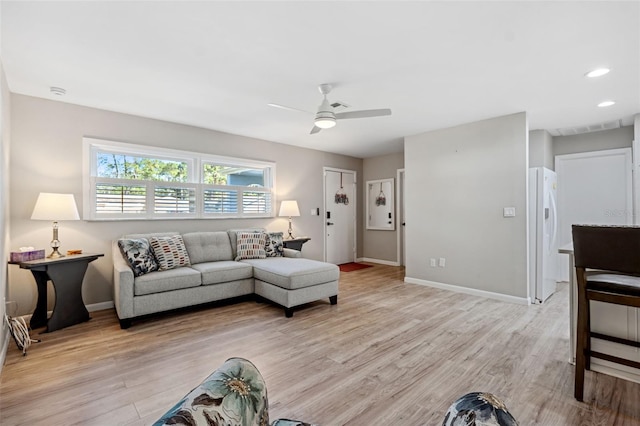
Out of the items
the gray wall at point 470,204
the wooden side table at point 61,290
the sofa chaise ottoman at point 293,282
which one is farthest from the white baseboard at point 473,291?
the wooden side table at point 61,290

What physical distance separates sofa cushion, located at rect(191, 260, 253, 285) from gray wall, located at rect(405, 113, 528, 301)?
2.73m

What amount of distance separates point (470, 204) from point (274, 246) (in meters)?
2.94

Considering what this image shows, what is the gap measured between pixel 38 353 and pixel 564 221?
23.0 feet

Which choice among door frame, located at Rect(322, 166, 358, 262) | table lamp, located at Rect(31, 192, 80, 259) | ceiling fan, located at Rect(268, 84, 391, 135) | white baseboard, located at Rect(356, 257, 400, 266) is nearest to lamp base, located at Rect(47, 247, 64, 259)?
table lamp, located at Rect(31, 192, 80, 259)

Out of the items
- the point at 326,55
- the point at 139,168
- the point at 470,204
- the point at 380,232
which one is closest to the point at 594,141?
the point at 470,204

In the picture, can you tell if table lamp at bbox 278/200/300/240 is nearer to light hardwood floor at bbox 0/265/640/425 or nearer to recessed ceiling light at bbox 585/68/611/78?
light hardwood floor at bbox 0/265/640/425

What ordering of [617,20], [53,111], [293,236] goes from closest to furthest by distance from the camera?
[617,20] < [53,111] < [293,236]

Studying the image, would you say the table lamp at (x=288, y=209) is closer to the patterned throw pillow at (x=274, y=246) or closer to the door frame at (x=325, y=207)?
the patterned throw pillow at (x=274, y=246)

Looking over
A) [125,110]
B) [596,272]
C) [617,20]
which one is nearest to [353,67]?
[617,20]

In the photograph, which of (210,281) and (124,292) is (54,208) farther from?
(210,281)

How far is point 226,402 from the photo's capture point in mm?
842

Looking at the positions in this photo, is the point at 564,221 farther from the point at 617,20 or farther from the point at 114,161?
the point at 114,161

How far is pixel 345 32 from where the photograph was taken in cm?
221

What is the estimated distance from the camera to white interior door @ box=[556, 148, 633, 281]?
15.1 ft
